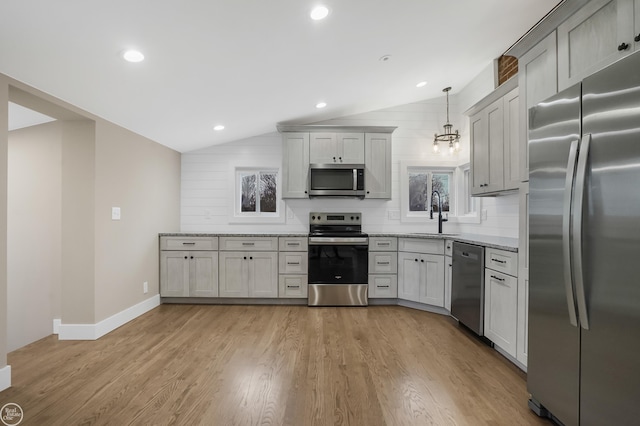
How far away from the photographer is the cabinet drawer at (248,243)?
398 cm

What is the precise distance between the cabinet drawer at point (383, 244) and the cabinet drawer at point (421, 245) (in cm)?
8

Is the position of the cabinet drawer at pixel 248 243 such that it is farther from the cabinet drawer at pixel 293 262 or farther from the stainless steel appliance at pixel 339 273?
the stainless steel appliance at pixel 339 273

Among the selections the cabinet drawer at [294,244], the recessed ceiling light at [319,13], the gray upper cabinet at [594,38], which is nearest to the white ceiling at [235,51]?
the recessed ceiling light at [319,13]

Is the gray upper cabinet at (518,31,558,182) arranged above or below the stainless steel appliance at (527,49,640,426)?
above

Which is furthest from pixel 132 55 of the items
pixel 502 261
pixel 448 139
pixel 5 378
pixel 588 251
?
pixel 448 139

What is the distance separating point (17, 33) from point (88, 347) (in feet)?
7.99

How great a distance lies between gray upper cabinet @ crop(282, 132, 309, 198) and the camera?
426 cm

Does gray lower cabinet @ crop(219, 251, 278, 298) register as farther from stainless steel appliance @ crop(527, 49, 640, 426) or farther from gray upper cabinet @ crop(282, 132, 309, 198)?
stainless steel appliance @ crop(527, 49, 640, 426)

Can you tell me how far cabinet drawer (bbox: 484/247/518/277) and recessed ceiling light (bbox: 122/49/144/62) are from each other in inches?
122

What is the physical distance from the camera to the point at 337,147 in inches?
168

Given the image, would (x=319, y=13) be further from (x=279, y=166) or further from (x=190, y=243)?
(x=190, y=243)

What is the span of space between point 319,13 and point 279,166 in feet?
8.80

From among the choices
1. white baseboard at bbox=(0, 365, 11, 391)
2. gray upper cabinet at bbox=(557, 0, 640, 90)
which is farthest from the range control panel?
white baseboard at bbox=(0, 365, 11, 391)

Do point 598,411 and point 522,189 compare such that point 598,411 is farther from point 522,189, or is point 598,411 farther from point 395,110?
point 395,110
